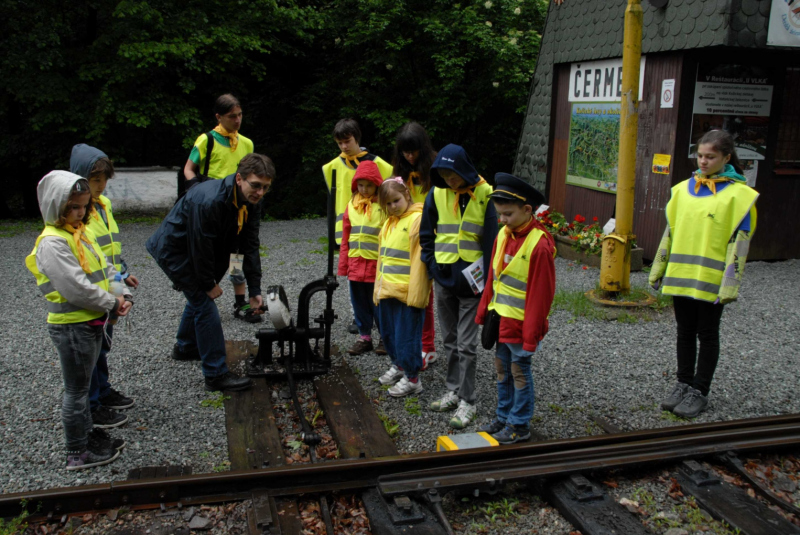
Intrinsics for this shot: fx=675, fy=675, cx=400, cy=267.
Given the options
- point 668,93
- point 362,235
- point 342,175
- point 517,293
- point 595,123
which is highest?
point 668,93

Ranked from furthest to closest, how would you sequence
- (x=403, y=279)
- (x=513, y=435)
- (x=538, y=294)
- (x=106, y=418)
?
(x=403, y=279)
(x=106, y=418)
(x=513, y=435)
(x=538, y=294)

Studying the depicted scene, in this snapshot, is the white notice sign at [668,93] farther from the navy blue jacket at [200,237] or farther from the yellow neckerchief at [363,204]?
the navy blue jacket at [200,237]

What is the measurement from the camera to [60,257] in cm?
367

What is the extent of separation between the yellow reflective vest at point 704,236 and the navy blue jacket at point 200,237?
10.2 feet

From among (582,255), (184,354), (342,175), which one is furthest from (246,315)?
(582,255)

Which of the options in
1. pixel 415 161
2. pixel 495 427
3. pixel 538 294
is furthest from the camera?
pixel 415 161

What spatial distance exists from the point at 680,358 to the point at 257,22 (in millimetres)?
12321

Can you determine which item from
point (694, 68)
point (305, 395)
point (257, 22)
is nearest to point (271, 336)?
point (305, 395)

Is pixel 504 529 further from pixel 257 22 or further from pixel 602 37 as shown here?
pixel 257 22

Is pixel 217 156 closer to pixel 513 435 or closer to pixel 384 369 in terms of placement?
pixel 384 369

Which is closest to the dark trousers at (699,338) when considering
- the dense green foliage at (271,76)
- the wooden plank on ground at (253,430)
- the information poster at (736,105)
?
the wooden plank on ground at (253,430)

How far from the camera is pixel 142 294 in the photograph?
26.1 ft

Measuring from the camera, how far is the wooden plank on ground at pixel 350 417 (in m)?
4.19

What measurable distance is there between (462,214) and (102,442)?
2674 mm
